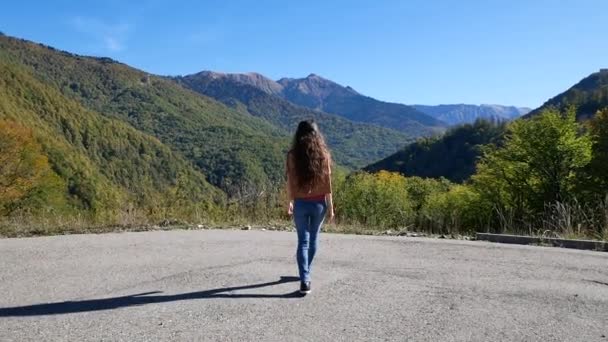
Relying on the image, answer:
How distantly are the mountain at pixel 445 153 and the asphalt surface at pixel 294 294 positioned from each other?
125m

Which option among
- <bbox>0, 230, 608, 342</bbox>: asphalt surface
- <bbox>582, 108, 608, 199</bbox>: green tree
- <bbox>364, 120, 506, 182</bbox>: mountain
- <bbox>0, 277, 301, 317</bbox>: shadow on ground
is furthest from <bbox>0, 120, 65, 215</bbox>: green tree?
<bbox>364, 120, 506, 182</bbox>: mountain

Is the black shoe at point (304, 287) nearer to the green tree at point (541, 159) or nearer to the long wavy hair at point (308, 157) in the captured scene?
the long wavy hair at point (308, 157)

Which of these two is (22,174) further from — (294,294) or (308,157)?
(294,294)

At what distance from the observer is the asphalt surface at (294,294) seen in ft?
13.8

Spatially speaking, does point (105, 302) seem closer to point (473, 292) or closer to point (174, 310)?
point (174, 310)

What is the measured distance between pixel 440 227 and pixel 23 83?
5644 inches

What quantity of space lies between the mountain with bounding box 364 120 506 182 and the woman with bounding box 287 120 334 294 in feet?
417

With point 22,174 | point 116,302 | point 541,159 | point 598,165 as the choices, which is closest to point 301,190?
point 116,302

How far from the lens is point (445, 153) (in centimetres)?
14350

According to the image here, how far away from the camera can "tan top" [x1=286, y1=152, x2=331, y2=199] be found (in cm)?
570

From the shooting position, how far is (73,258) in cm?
732

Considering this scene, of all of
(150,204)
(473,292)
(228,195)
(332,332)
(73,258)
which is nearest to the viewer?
(332,332)

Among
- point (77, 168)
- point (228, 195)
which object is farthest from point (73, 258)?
point (77, 168)

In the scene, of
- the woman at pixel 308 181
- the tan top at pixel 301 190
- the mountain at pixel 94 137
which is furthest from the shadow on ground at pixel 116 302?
the mountain at pixel 94 137
